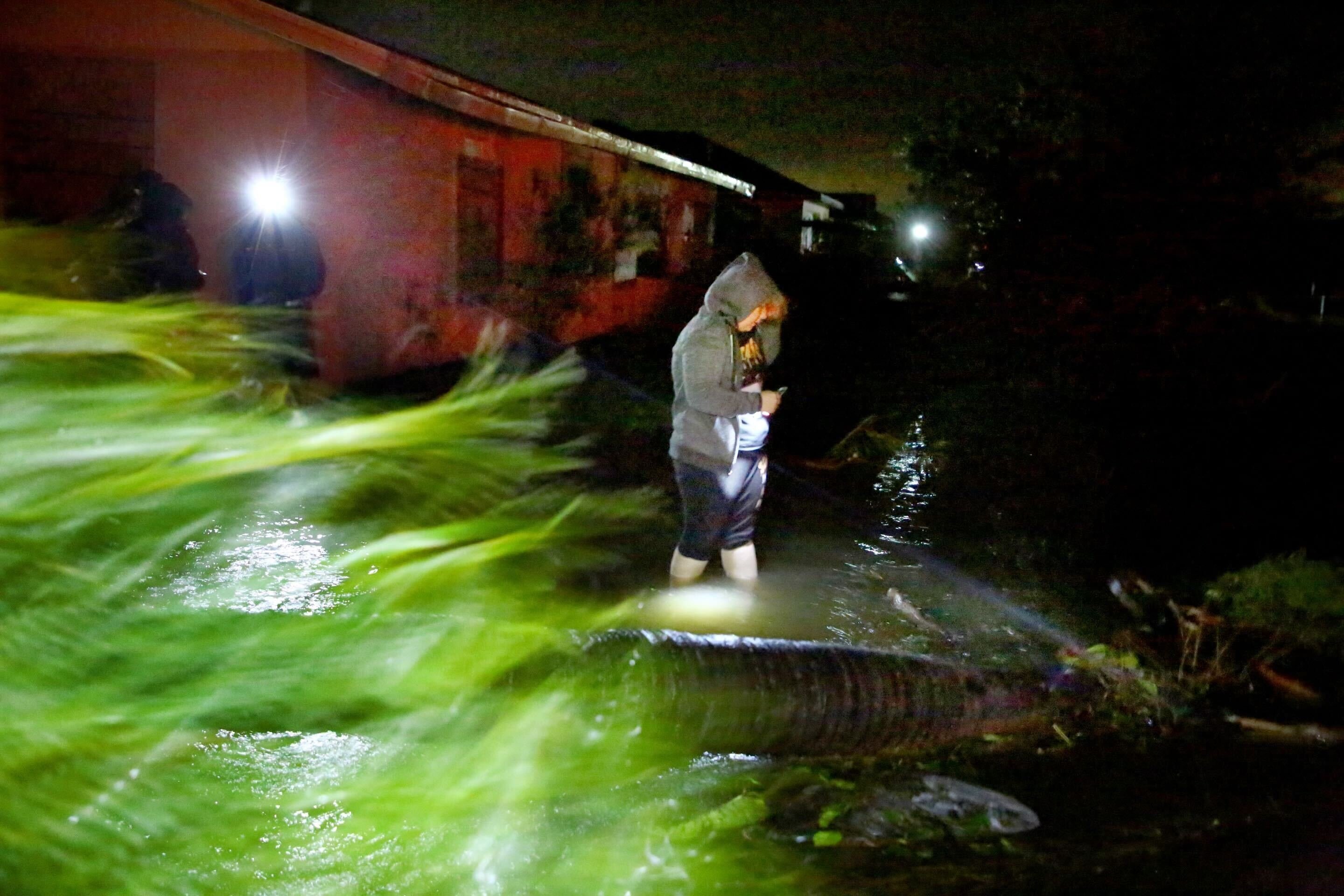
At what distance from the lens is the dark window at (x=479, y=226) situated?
1277cm

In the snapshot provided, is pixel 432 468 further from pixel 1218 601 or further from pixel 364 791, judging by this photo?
pixel 1218 601

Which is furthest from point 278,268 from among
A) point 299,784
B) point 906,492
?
point 299,784

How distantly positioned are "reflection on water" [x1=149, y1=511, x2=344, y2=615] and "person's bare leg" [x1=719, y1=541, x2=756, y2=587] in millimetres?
1812

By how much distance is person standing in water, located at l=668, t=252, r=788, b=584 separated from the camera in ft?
17.0

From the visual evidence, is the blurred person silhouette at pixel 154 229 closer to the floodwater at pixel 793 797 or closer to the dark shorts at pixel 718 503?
the floodwater at pixel 793 797

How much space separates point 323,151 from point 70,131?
200 centimetres

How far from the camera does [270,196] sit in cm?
1010

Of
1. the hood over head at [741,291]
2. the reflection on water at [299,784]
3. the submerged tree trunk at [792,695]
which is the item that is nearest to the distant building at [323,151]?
the hood over head at [741,291]

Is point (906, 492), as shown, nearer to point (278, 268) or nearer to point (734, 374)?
point (734, 374)

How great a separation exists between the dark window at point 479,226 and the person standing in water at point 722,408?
764 centimetres

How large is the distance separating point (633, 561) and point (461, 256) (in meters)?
7.31

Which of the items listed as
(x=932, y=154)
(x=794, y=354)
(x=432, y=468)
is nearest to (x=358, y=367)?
(x=432, y=468)

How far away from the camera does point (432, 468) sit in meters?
6.86

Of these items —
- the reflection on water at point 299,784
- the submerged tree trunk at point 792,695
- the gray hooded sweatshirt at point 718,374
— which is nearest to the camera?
the reflection on water at point 299,784
